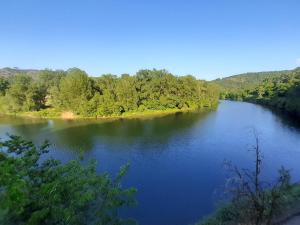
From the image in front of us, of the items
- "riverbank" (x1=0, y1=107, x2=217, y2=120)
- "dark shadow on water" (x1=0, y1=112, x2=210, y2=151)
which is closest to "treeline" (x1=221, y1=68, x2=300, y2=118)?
"dark shadow on water" (x1=0, y1=112, x2=210, y2=151)

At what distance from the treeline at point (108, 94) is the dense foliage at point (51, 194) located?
62.5 m

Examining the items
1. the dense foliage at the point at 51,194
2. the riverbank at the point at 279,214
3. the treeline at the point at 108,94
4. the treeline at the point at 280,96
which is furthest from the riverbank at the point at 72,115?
the dense foliage at the point at 51,194

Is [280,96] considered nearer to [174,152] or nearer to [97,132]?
[97,132]

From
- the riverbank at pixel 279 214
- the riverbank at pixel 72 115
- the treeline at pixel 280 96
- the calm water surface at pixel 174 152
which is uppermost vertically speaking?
the treeline at pixel 280 96

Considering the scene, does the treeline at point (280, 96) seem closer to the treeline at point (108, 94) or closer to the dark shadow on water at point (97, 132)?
the treeline at point (108, 94)

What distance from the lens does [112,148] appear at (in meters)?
41.1

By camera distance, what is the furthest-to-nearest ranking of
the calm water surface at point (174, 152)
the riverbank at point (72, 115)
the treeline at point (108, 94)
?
the treeline at point (108, 94)
the riverbank at point (72, 115)
the calm water surface at point (174, 152)

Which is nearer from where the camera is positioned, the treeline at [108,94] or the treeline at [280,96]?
the treeline at [280,96]

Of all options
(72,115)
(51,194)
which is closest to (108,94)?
(72,115)

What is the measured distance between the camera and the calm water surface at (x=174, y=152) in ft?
79.3

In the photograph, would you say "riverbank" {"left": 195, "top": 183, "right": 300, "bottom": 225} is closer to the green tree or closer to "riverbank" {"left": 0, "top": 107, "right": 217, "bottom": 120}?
"riverbank" {"left": 0, "top": 107, "right": 217, "bottom": 120}

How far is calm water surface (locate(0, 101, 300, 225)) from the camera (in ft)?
79.3

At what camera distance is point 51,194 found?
10688 mm

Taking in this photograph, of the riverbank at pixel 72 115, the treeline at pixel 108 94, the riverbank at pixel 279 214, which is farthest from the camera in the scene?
the treeline at pixel 108 94
